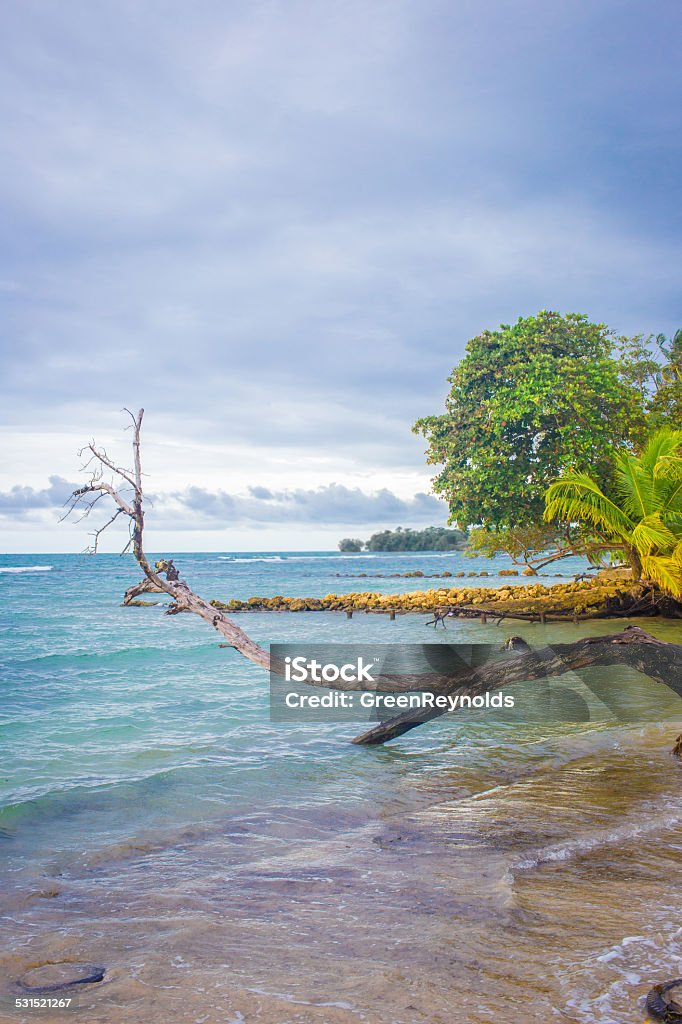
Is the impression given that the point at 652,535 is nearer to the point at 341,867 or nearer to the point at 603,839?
the point at 603,839

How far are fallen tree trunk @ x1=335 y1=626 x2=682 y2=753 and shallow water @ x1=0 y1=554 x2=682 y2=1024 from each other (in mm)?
733

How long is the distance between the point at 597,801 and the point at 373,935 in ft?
10.2

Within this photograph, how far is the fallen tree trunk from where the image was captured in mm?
8555

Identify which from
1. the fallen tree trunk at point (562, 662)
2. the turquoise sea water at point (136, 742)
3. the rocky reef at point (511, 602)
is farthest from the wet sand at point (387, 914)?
the rocky reef at point (511, 602)

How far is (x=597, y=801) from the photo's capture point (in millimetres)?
6410

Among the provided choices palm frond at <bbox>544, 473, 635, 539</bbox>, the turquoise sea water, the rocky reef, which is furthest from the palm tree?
the turquoise sea water

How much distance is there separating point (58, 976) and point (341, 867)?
208 centimetres

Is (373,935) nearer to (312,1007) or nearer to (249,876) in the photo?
(312,1007)

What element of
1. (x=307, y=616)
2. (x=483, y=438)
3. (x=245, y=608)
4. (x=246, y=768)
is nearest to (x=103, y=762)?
(x=246, y=768)

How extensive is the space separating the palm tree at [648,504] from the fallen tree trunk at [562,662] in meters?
6.76

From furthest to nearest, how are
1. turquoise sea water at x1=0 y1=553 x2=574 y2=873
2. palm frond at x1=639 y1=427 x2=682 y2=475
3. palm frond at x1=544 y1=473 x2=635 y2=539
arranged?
palm frond at x1=544 y1=473 x2=635 y2=539, palm frond at x1=639 y1=427 x2=682 y2=475, turquoise sea water at x1=0 y1=553 x2=574 y2=873

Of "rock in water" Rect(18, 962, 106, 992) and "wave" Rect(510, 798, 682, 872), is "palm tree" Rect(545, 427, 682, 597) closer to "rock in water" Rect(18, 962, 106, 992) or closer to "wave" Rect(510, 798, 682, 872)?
"wave" Rect(510, 798, 682, 872)

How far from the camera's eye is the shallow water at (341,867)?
3.54 meters

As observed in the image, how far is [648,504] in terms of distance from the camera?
1658cm
